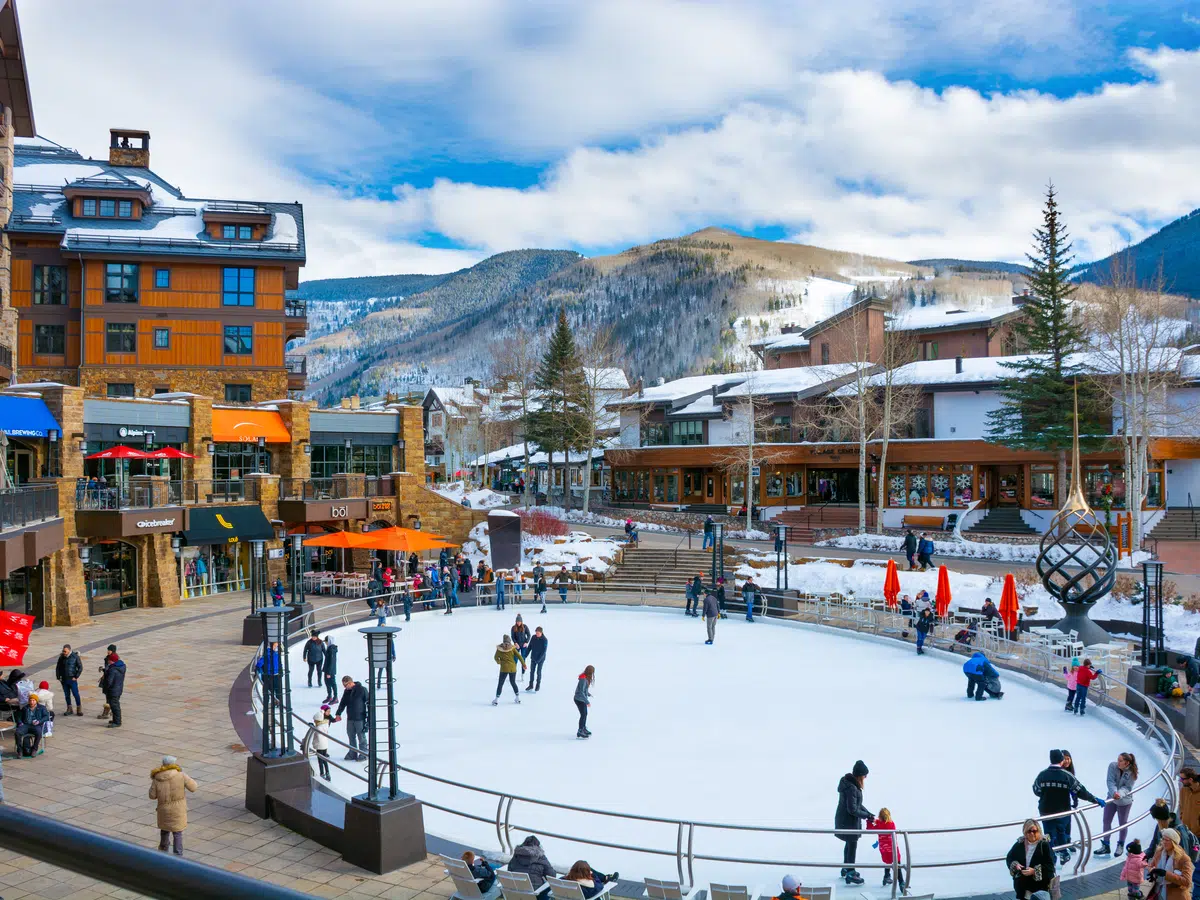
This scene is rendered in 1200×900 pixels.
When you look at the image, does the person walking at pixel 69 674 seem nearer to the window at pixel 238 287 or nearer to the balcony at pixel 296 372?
the window at pixel 238 287

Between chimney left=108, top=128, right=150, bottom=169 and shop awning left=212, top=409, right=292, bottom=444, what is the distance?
22053 millimetres

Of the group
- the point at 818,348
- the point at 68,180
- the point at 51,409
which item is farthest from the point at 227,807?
the point at 818,348

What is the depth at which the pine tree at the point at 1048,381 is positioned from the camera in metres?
42.8

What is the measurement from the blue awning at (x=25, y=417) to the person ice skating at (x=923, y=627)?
25.6 m

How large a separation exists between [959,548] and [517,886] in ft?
114

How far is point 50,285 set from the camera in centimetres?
4506

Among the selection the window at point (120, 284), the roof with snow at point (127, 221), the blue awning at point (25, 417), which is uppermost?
the roof with snow at point (127, 221)

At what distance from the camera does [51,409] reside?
30.3 m

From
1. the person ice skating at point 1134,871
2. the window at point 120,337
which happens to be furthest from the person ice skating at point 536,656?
the window at point 120,337

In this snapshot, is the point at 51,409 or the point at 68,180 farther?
the point at 68,180

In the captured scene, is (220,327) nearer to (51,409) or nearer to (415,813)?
(51,409)

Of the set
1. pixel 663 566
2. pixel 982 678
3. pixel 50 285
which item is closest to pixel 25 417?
pixel 50 285

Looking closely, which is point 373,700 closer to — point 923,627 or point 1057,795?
point 1057,795

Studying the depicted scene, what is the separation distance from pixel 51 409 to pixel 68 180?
24485 mm
